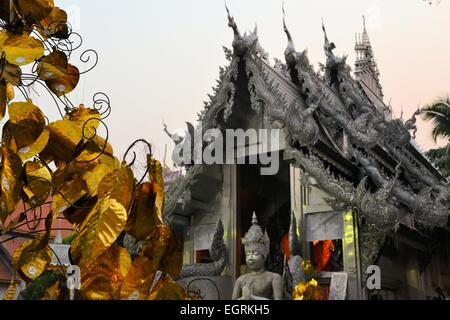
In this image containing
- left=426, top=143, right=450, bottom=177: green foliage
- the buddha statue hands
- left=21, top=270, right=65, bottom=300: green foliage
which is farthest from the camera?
left=426, top=143, right=450, bottom=177: green foliage

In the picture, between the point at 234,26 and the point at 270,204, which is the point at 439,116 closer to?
the point at 270,204

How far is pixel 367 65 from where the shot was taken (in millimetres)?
11773

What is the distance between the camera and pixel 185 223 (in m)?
6.23

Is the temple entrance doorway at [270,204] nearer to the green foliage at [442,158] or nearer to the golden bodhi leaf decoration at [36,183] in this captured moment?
the green foliage at [442,158]

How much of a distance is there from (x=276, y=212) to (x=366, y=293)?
2656 mm

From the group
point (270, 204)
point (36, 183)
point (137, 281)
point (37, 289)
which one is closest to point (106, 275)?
point (137, 281)

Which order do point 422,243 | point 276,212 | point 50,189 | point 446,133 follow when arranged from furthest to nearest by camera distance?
point 446,133
point 276,212
point 422,243
point 50,189

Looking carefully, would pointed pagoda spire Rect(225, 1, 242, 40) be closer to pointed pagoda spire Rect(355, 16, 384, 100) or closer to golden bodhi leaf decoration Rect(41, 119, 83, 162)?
golden bodhi leaf decoration Rect(41, 119, 83, 162)

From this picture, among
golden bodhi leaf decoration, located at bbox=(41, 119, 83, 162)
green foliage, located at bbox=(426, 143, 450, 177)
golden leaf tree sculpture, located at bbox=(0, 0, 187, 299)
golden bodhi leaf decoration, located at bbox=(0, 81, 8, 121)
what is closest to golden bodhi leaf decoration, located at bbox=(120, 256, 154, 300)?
golden leaf tree sculpture, located at bbox=(0, 0, 187, 299)

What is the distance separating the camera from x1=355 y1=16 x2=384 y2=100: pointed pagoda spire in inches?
452

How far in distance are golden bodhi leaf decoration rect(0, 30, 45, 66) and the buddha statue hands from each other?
354 centimetres

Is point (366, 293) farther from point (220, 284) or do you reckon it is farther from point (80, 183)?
point (80, 183)

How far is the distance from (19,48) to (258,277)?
3.83 meters
